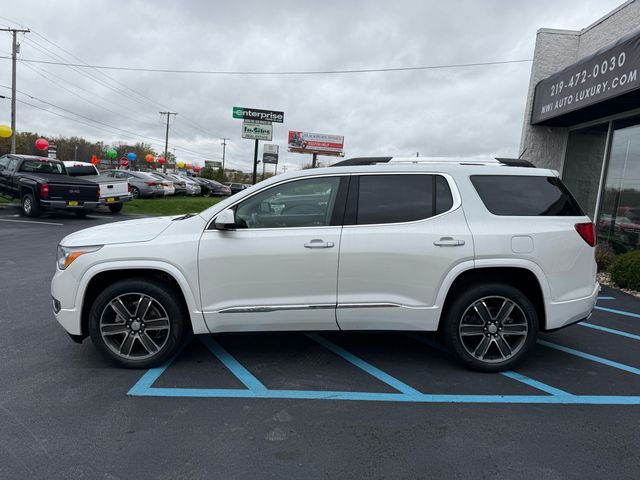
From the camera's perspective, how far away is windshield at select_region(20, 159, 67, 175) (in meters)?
15.1

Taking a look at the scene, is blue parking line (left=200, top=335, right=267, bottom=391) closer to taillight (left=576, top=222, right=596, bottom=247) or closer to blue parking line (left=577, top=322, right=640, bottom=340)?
taillight (left=576, top=222, right=596, bottom=247)

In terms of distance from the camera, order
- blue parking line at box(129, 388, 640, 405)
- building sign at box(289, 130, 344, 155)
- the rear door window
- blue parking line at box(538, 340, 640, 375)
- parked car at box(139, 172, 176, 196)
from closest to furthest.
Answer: blue parking line at box(129, 388, 640, 405)
the rear door window
blue parking line at box(538, 340, 640, 375)
parked car at box(139, 172, 176, 196)
building sign at box(289, 130, 344, 155)

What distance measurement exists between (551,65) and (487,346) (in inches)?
390

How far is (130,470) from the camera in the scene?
2.59 meters

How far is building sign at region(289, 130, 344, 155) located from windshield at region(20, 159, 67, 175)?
131 feet

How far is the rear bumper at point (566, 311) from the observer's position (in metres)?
3.88

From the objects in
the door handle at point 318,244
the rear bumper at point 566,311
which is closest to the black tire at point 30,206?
the door handle at point 318,244

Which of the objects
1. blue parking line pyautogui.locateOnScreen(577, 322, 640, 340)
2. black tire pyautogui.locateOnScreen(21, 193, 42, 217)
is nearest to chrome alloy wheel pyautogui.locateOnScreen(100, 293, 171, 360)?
blue parking line pyautogui.locateOnScreen(577, 322, 640, 340)

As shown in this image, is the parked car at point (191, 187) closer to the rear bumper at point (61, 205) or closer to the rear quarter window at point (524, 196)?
the rear bumper at point (61, 205)

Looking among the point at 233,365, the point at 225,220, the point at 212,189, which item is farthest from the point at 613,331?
the point at 212,189

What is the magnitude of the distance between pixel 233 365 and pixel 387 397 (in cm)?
142

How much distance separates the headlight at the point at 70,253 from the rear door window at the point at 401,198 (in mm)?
2257

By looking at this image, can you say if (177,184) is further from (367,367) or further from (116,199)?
(367,367)

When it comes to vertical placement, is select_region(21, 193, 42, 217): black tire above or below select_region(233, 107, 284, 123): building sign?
below
